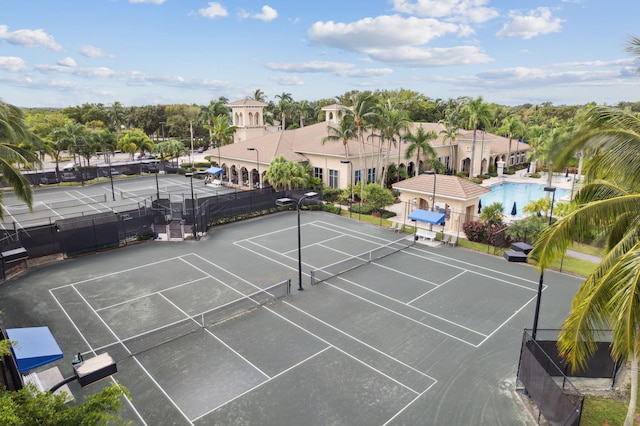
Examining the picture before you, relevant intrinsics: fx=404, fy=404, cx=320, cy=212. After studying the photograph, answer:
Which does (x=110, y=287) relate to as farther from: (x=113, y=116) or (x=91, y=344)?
(x=113, y=116)

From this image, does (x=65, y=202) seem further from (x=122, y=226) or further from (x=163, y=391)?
(x=163, y=391)

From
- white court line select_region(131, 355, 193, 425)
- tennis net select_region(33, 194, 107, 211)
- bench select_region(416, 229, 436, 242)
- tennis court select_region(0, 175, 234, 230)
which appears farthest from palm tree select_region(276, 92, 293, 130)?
white court line select_region(131, 355, 193, 425)

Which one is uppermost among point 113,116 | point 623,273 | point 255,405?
point 113,116

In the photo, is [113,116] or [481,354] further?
[113,116]

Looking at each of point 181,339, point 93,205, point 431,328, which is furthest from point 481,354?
point 93,205

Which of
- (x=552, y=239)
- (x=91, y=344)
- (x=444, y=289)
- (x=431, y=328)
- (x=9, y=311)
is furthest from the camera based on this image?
(x=444, y=289)

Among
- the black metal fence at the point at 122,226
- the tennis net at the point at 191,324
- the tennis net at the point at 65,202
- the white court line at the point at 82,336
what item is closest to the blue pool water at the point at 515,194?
the black metal fence at the point at 122,226

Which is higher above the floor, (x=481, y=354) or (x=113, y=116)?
(x=113, y=116)
